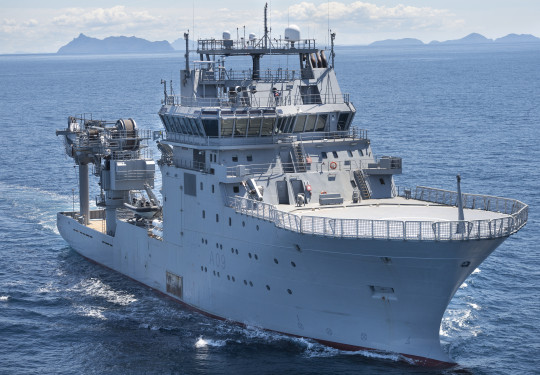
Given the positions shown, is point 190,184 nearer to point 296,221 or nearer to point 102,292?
point 296,221

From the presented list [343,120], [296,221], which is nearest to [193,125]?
[343,120]

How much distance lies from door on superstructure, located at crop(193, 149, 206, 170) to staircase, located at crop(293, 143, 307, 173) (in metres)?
4.43

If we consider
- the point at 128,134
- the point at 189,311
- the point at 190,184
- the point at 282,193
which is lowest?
the point at 189,311

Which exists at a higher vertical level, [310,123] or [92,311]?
[310,123]

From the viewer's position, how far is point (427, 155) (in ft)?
260

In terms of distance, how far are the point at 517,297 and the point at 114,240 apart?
2366 cm

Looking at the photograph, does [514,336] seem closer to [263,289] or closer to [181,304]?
[263,289]

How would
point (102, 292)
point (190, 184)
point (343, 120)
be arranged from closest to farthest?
point (190, 184)
point (343, 120)
point (102, 292)

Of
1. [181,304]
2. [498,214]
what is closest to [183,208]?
[181,304]

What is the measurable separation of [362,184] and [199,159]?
8.08m

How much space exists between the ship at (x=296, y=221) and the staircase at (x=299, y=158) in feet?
0.35

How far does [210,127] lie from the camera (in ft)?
134

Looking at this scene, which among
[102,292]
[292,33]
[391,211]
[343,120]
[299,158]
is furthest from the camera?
[102,292]

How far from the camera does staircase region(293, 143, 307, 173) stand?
41281mm
